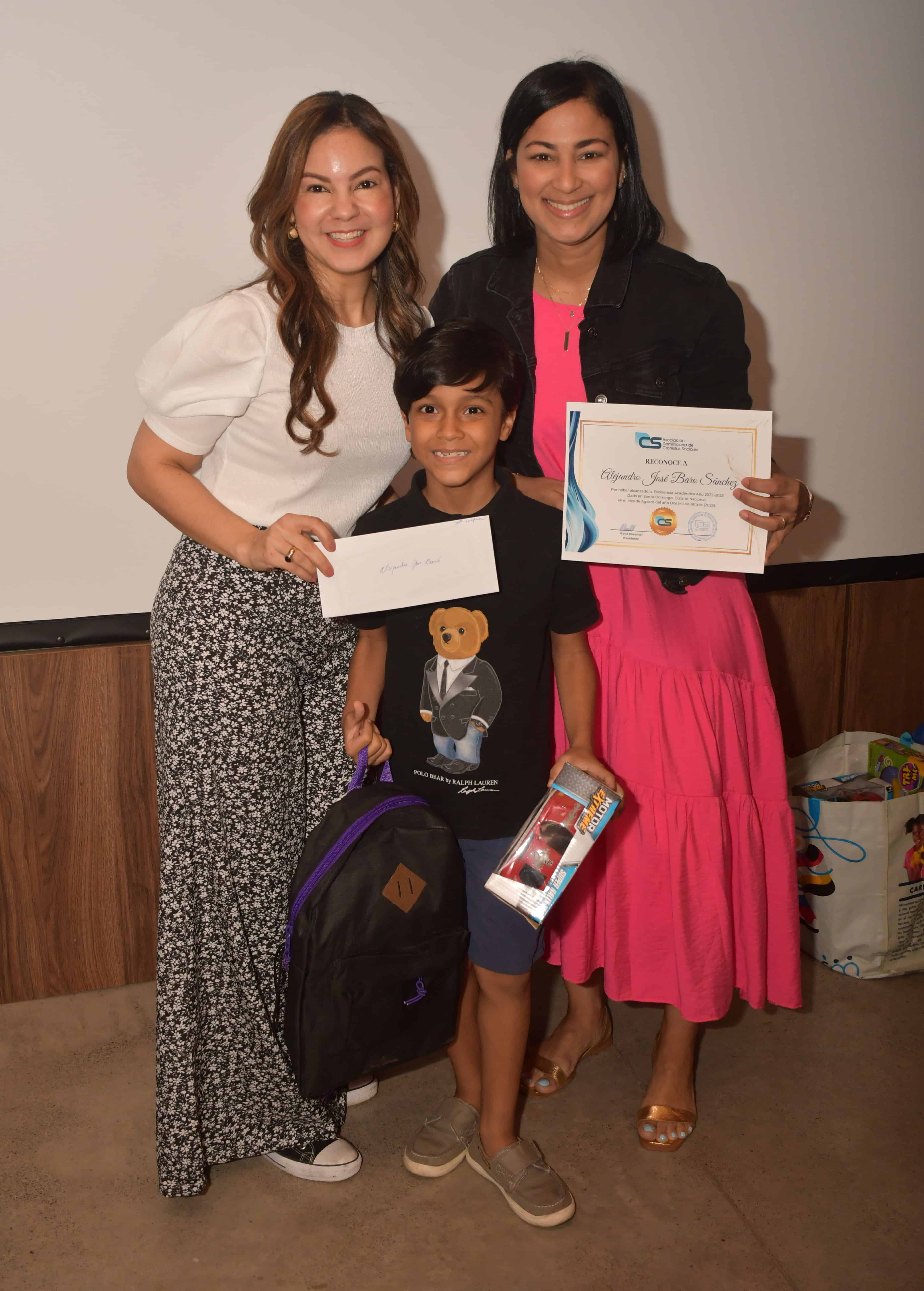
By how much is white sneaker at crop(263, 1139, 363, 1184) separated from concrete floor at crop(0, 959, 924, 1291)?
0.07ft

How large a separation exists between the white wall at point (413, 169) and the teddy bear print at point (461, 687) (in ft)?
2.94

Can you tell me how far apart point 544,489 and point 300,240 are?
551 millimetres

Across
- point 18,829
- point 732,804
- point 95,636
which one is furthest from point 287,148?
point 18,829

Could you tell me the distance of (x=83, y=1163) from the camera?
180 centimetres

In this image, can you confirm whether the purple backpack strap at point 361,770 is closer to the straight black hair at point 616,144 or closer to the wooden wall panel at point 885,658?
the straight black hair at point 616,144

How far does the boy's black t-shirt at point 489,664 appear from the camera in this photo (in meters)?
1.56

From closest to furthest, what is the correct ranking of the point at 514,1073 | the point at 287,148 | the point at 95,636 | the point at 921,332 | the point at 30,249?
the point at 287,148 → the point at 514,1073 → the point at 30,249 → the point at 95,636 → the point at 921,332

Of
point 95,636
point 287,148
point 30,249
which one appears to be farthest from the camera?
point 95,636

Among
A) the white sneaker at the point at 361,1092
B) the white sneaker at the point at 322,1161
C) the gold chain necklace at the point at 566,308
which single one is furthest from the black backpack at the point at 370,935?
the gold chain necklace at the point at 566,308

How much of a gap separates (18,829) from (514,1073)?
1215mm

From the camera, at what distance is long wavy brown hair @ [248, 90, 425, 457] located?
1501 millimetres

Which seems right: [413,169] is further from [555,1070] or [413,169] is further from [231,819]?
[555,1070]

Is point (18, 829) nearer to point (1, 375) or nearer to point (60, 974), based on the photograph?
point (60, 974)

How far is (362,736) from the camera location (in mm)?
1643
